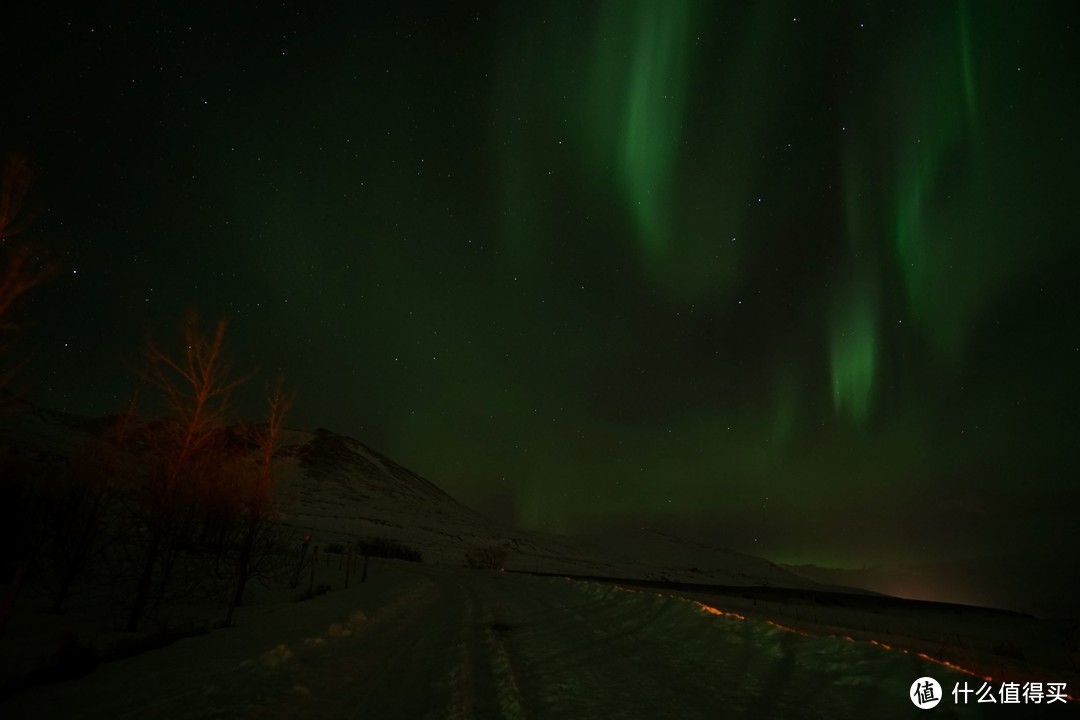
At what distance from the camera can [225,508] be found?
65.6 feet

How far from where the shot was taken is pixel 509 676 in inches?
267

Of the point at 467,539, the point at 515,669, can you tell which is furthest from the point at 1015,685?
the point at 467,539

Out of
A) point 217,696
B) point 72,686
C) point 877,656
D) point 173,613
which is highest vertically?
point 877,656

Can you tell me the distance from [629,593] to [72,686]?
44.2 ft

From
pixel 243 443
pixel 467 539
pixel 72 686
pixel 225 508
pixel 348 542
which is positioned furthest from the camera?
pixel 467 539

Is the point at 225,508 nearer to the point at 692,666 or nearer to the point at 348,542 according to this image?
the point at 692,666

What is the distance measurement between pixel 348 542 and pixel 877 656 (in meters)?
58.8

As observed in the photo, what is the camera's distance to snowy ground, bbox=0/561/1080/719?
5316mm

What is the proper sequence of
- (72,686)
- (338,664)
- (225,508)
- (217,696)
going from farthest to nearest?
1. (225,508)
2. (338,664)
3. (72,686)
4. (217,696)

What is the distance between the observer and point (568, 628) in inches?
441

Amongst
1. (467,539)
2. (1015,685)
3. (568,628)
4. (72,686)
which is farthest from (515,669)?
(467,539)

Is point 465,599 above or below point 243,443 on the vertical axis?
below

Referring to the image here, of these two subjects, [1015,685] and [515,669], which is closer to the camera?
[1015,685]

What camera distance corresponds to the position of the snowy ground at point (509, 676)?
5.32m
